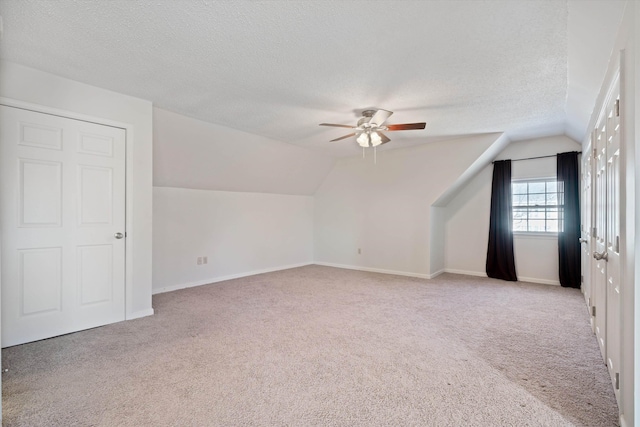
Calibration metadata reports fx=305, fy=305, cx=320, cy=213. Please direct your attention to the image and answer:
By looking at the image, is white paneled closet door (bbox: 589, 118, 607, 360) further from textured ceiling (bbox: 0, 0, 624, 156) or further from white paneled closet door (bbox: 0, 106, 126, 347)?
white paneled closet door (bbox: 0, 106, 126, 347)

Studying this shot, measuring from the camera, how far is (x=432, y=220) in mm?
5668

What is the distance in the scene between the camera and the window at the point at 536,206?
17.0 ft

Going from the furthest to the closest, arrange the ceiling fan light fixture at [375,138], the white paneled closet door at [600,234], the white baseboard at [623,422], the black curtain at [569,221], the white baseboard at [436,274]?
Result: the white baseboard at [436,274] < the black curtain at [569,221] < the ceiling fan light fixture at [375,138] < the white paneled closet door at [600,234] < the white baseboard at [623,422]

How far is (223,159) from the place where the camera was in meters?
4.94

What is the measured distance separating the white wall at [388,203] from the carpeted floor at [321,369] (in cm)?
204

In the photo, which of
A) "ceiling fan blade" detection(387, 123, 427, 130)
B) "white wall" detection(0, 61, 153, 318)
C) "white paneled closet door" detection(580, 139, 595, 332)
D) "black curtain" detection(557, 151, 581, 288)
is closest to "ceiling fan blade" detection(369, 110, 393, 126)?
"ceiling fan blade" detection(387, 123, 427, 130)

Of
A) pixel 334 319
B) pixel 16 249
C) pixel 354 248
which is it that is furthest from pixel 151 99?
pixel 354 248

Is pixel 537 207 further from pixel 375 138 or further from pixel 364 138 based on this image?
pixel 364 138

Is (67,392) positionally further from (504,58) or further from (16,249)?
(504,58)

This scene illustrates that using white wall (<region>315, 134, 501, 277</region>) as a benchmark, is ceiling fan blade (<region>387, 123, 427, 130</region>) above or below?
above

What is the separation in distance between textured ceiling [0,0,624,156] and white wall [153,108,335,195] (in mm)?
439

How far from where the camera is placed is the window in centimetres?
518

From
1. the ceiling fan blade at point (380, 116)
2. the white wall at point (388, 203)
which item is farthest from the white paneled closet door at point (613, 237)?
the white wall at point (388, 203)

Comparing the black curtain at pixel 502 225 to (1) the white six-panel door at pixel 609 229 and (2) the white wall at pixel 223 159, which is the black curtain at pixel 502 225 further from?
(2) the white wall at pixel 223 159
